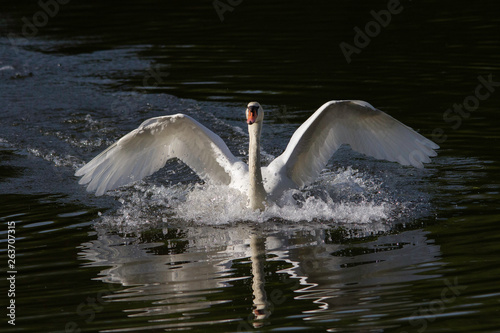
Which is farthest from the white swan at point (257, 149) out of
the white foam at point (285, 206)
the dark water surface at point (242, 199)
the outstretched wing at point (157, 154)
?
the dark water surface at point (242, 199)

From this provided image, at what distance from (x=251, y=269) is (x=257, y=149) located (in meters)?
2.13

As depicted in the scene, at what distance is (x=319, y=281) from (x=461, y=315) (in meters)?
1.31

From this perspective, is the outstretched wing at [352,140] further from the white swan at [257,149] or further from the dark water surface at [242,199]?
the dark water surface at [242,199]

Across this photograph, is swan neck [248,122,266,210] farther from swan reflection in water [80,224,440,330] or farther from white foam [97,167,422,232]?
swan reflection in water [80,224,440,330]

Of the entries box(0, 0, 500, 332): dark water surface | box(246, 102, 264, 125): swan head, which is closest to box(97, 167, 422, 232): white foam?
box(0, 0, 500, 332): dark water surface

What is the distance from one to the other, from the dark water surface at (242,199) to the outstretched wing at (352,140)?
1.35 ft

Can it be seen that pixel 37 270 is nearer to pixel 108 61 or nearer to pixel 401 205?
pixel 401 205

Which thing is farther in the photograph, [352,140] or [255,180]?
[352,140]

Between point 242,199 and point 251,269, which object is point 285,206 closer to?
point 242,199

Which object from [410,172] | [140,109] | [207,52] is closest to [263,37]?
[207,52]

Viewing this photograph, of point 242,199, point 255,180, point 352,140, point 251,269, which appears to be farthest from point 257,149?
point 251,269

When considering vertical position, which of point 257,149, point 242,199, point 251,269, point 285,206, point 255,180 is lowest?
point 251,269

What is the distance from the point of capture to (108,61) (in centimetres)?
1759

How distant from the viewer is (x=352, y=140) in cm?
971
